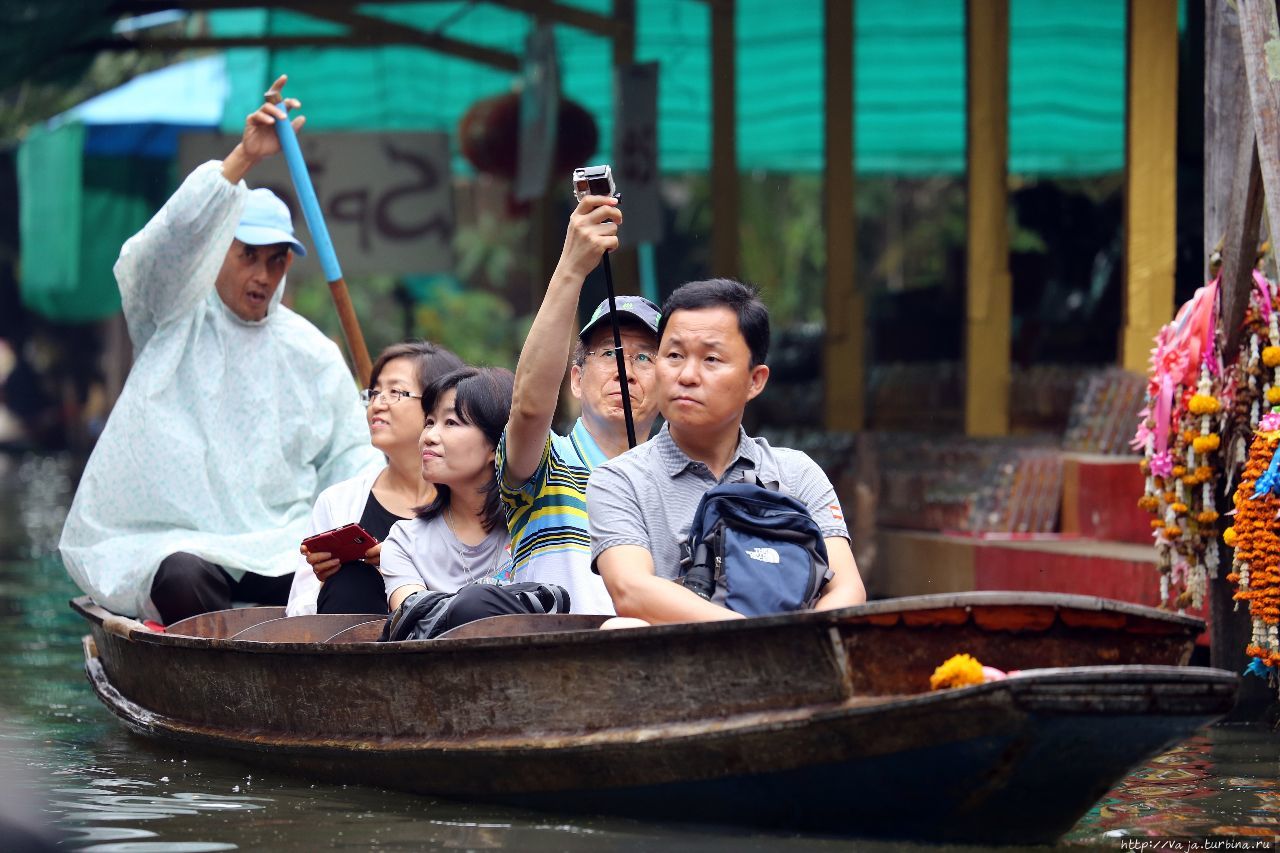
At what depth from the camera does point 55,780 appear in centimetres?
500

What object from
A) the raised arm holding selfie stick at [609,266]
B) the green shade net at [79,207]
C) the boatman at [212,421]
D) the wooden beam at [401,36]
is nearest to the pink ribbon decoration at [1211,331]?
the raised arm holding selfie stick at [609,266]

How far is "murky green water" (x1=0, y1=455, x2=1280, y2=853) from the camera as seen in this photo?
4012 millimetres

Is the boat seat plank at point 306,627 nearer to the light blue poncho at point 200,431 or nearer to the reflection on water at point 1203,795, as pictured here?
the light blue poncho at point 200,431

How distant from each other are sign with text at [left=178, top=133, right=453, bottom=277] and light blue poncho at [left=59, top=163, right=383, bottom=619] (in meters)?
5.22

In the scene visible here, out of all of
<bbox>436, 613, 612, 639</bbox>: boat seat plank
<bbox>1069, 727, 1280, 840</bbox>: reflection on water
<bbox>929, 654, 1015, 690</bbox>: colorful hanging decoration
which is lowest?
<bbox>1069, 727, 1280, 840</bbox>: reflection on water

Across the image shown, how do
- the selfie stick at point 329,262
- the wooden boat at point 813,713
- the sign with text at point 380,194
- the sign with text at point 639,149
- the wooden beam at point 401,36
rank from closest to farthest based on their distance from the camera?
the wooden boat at point 813,713 < the selfie stick at point 329,262 < the sign with text at point 639,149 < the wooden beam at point 401,36 < the sign with text at point 380,194

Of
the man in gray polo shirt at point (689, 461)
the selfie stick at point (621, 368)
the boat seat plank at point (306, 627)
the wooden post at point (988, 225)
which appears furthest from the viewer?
the wooden post at point (988, 225)

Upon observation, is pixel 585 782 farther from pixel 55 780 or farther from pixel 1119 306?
pixel 1119 306

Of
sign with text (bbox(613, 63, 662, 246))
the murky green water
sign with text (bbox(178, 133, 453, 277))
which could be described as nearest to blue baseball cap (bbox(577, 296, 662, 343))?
the murky green water

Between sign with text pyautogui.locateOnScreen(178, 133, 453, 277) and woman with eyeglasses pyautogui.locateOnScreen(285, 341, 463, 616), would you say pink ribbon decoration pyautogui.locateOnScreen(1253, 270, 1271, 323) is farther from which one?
sign with text pyautogui.locateOnScreen(178, 133, 453, 277)

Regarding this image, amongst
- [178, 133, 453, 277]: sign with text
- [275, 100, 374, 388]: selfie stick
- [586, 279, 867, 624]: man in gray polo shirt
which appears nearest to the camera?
[586, 279, 867, 624]: man in gray polo shirt

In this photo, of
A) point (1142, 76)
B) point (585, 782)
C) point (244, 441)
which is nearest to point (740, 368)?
point (585, 782)

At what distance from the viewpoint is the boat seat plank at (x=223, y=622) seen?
5770mm

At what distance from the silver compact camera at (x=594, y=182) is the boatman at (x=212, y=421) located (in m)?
2.01
